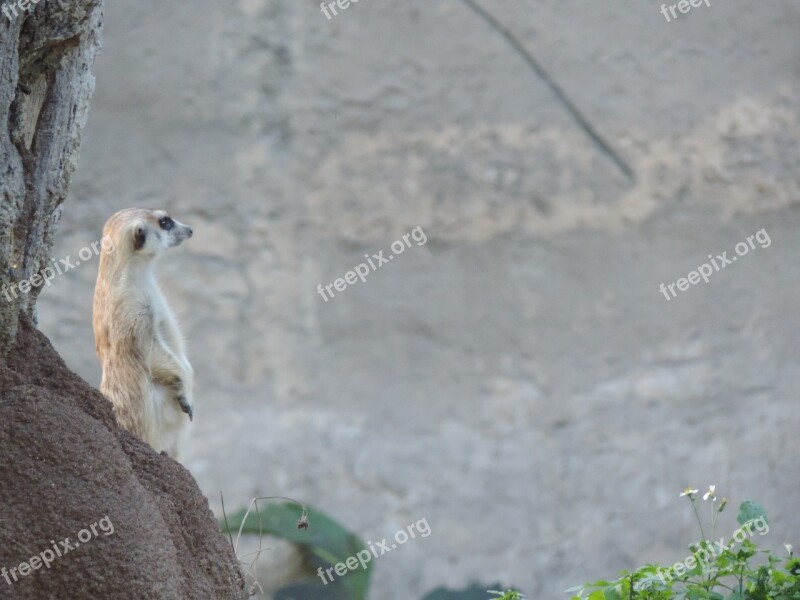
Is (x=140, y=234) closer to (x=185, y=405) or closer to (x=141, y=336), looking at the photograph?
(x=141, y=336)

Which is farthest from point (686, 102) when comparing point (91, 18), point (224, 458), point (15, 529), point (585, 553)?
point (15, 529)

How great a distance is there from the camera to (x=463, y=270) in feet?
23.4

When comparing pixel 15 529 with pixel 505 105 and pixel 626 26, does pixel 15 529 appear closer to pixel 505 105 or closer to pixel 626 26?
pixel 505 105

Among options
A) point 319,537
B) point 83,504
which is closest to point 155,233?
point 83,504

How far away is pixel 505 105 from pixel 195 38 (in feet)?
6.59

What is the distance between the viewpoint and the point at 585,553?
701 centimetres

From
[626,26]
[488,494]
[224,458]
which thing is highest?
[626,26]

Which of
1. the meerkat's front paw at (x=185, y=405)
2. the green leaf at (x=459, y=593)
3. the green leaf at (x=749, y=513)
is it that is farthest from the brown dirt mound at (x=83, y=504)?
the green leaf at (x=459, y=593)

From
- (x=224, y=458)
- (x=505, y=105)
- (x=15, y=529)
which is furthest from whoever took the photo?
(x=505, y=105)

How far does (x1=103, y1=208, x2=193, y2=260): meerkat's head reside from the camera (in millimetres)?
4238

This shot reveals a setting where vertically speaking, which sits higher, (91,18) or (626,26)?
(626,26)

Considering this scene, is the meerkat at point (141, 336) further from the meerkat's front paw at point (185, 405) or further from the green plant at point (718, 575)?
the green plant at point (718, 575)

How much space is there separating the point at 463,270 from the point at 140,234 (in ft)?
10.5

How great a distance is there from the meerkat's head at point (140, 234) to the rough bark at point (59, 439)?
1.25 metres
